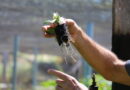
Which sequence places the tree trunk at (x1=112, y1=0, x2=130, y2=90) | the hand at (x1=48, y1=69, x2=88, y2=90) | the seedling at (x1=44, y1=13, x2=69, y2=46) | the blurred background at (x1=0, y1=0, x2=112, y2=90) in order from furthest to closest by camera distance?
the blurred background at (x1=0, y1=0, x2=112, y2=90), the tree trunk at (x1=112, y1=0, x2=130, y2=90), the hand at (x1=48, y1=69, x2=88, y2=90), the seedling at (x1=44, y1=13, x2=69, y2=46)

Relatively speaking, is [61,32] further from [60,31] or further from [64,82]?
[64,82]

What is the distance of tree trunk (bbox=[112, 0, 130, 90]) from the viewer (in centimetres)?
304

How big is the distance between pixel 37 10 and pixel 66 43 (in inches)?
471

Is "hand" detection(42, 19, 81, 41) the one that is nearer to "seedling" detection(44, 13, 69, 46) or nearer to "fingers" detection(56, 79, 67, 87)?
"seedling" detection(44, 13, 69, 46)

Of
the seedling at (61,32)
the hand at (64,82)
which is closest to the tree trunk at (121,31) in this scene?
the hand at (64,82)

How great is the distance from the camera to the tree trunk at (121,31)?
120 inches

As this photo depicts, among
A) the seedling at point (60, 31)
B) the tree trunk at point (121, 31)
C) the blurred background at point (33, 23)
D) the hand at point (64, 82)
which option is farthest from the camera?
the blurred background at point (33, 23)

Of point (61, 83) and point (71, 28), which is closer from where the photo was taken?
point (71, 28)

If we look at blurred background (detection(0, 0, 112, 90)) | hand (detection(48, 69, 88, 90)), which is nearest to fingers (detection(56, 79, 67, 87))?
hand (detection(48, 69, 88, 90))

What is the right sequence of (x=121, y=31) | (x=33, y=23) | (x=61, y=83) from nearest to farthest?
(x=61, y=83) < (x=121, y=31) < (x=33, y=23)

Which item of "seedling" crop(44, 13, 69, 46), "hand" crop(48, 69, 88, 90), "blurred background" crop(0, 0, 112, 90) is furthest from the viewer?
"blurred background" crop(0, 0, 112, 90)

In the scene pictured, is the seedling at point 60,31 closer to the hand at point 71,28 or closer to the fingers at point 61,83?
the hand at point 71,28

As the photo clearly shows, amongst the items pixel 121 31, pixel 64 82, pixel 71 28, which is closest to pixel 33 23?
pixel 121 31

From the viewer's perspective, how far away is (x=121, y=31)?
3.08 metres
